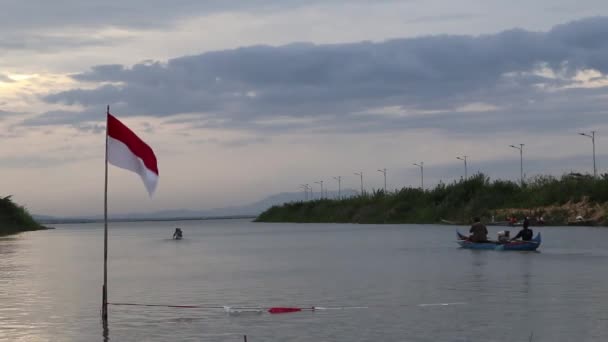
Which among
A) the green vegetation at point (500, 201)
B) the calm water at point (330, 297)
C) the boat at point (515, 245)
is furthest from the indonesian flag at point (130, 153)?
the green vegetation at point (500, 201)

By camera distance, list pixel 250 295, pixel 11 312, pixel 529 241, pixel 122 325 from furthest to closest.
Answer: pixel 529 241 < pixel 250 295 < pixel 11 312 < pixel 122 325

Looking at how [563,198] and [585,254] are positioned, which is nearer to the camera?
[585,254]

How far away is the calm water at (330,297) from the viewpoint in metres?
26.2

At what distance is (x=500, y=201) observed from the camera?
5527 inches

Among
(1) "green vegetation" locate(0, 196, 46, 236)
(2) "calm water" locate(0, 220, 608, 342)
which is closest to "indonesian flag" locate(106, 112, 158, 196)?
(2) "calm water" locate(0, 220, 608, 342)

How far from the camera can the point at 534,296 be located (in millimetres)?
33781

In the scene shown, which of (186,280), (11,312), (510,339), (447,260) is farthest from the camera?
(447,260)

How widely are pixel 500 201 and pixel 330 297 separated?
108566 mm

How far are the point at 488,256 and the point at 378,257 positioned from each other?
707cm

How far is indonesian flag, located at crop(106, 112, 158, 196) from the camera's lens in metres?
26.0

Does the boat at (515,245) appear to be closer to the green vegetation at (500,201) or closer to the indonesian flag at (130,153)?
the indonesian flag at (130,153)

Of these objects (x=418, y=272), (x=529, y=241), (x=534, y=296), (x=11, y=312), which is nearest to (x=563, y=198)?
(x=529, y=241)

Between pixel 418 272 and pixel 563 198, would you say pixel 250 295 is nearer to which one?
pixel 418 272

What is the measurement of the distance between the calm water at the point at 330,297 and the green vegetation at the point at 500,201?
197 feet
